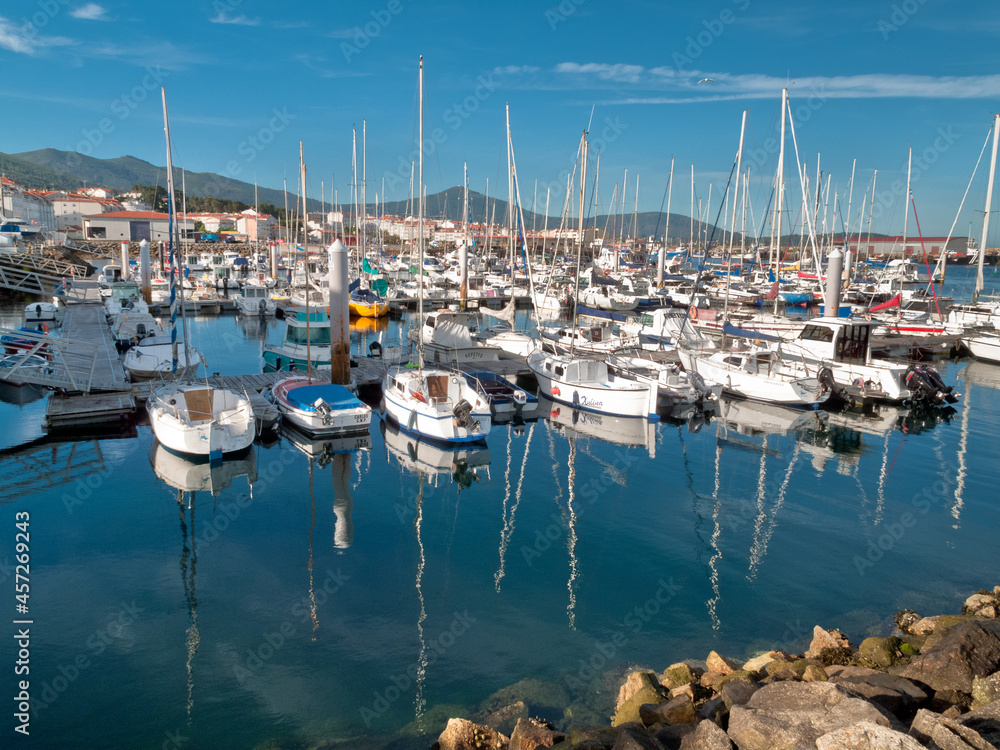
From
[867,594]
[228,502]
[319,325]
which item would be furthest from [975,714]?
[319,325]

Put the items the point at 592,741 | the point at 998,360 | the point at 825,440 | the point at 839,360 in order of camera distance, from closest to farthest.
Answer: the point at 592,741 < the point at 825,440 < the point at 839,360 < the point at 998,360

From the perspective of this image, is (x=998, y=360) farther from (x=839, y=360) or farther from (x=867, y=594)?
(x=867, y=594)

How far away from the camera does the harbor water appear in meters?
9.27

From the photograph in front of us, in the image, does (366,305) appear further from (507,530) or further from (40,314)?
(507,530)

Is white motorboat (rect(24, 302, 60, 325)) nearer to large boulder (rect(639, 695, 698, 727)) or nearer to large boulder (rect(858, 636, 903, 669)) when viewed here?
large boulder (rect(639, 695, 698, 727))

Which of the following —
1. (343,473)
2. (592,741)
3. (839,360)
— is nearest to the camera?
(592,741)

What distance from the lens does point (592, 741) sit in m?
7.36

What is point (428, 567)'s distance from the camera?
1296 centimetres

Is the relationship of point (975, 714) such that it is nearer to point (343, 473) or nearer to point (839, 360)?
point (343, 473)

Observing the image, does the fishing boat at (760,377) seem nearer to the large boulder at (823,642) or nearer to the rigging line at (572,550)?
the rigging line at (572,550)

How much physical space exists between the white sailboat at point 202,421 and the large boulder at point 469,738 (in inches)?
482

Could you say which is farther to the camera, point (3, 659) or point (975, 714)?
point (3, 659)

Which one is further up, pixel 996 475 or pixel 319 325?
pixel 319 325

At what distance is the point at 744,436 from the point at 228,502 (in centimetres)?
1653
